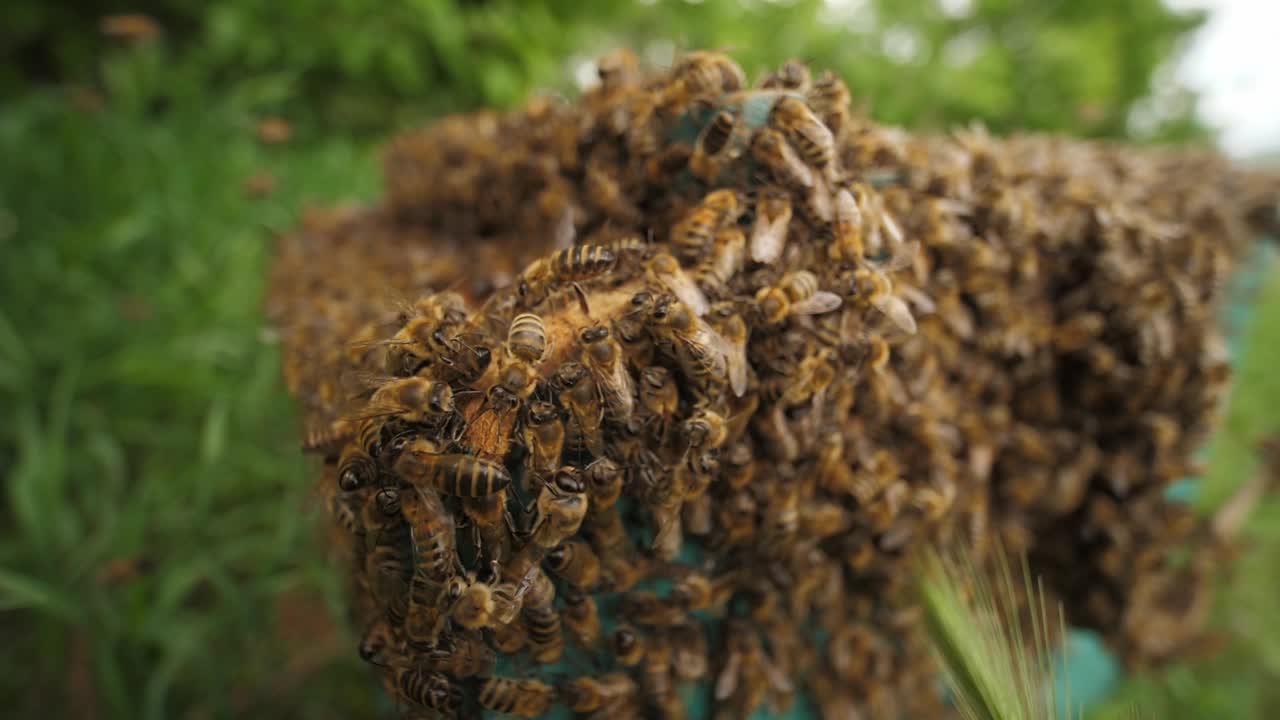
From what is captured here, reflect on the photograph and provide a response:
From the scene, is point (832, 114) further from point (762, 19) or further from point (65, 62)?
point (65, 62)

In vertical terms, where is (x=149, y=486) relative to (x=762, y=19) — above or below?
below

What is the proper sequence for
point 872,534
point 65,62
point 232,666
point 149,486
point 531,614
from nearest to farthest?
point 531,614 < point 872,534 < point 232,666 < point 149,486 < point 65,62

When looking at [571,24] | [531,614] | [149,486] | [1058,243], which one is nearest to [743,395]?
[531,614]

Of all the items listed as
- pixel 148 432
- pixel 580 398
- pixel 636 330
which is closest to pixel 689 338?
pixel 636 330

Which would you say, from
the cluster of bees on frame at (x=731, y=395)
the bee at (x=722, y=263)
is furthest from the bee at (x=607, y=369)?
the bee at (x=722, y=263)

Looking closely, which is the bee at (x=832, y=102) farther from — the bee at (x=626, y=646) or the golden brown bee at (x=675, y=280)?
the bee at (x=626, y=646)

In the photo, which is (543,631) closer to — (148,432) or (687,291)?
(687,291)

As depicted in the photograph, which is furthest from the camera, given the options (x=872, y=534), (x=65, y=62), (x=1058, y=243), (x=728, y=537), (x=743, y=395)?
(x=65, y=62)
